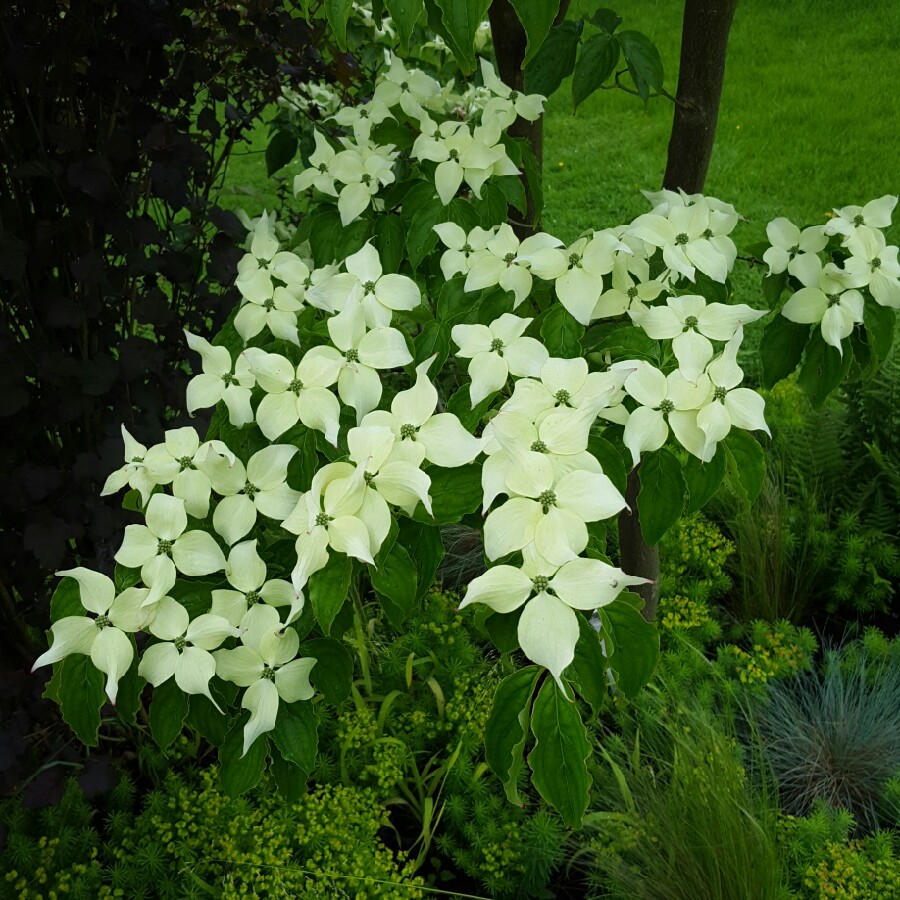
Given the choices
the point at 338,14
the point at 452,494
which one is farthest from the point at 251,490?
the point at 338,14

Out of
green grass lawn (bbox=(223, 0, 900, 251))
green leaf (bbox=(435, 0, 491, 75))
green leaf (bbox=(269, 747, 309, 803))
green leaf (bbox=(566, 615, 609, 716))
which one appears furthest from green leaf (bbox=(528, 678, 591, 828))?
green grass lawn (bbox=(223, 0, 900, 251))

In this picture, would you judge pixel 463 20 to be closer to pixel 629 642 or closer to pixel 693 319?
→ pixel 693 319

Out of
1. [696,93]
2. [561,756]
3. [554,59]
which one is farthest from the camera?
[696,93]

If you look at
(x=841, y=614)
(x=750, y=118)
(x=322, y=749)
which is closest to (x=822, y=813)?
(x=841, y=614)

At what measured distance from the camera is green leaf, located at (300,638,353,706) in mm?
815

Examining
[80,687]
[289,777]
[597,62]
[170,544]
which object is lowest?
[289,777]

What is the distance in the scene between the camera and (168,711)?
78 cm

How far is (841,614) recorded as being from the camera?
2195 millimetres

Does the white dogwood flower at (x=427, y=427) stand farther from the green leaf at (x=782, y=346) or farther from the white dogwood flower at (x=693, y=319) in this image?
the green leaf at (x=782, y=346)

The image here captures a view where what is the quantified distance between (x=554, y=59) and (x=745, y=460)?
776mm

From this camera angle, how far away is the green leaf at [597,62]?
1294mm

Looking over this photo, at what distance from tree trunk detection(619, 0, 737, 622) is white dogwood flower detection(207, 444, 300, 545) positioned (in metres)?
0.67

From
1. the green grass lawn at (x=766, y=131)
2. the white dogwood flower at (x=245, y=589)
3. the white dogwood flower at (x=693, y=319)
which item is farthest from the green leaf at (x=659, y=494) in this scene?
the green grass lawn at (x=766, y=131)

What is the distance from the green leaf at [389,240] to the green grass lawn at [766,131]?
9.24 ft
